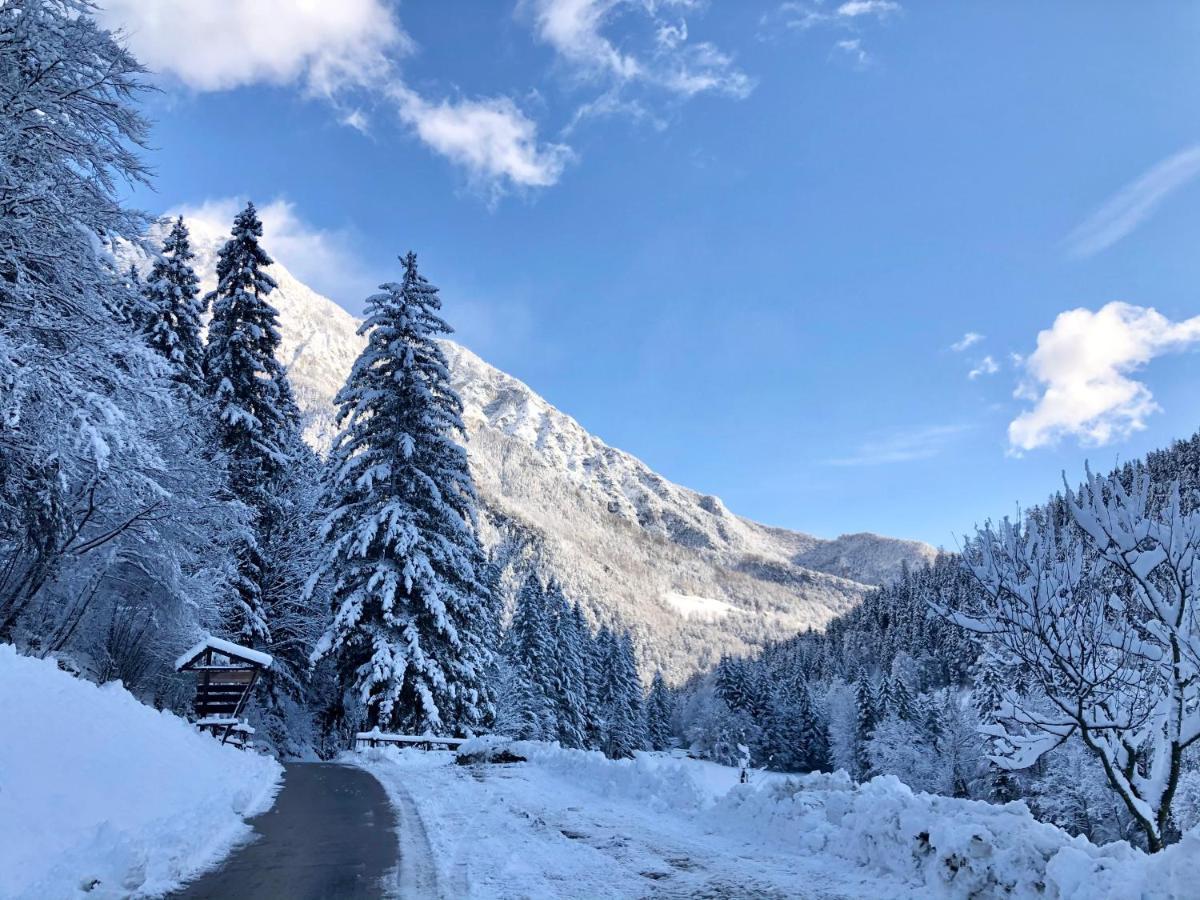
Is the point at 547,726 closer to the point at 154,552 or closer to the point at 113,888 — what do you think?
the point at 154,552

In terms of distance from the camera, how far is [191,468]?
15984 mm

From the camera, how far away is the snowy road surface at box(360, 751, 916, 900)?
5820mm

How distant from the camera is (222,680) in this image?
1528 cm

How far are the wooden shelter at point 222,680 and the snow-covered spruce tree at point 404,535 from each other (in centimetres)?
327

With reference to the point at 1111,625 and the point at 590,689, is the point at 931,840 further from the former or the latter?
the point at 590,689

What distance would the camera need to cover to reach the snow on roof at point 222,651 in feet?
47.6

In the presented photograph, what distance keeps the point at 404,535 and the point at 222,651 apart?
561 cm

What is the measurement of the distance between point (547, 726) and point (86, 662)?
31.4m

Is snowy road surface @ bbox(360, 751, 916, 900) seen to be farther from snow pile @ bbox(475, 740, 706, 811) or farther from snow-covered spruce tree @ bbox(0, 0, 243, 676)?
snow-covered spruce tree @ bbox(0, 0, 243, 676)

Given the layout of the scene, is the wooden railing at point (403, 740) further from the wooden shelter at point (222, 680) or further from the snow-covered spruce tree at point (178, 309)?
the snow-covered spruce tree at point (178, 309)

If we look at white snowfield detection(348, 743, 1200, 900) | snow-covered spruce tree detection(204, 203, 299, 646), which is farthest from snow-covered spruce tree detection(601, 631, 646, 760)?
white snowfield detection(348, 743, 1200, 900)

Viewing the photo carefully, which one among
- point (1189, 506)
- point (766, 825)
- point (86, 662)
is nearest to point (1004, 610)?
point (1189, 506)

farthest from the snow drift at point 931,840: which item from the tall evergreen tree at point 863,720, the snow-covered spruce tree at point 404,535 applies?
the tall evergreen tree at point 863,720

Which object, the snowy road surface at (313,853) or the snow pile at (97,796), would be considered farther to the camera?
the snowy road surface at (313,853)
